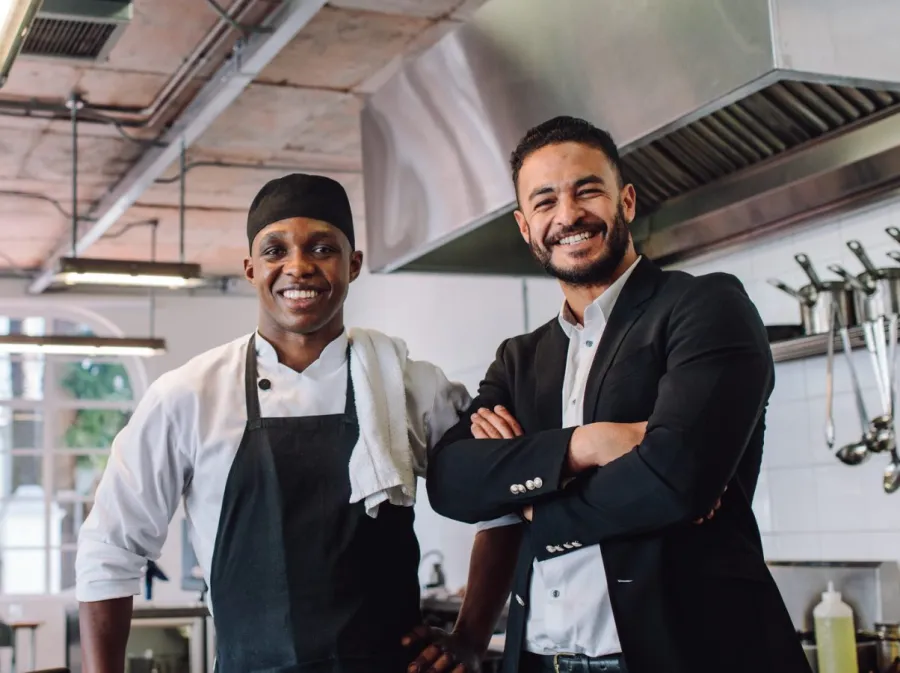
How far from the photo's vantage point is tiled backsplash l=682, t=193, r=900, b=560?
134 inches

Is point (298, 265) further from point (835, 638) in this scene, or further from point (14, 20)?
point (835, 638)

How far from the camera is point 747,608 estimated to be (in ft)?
5.58

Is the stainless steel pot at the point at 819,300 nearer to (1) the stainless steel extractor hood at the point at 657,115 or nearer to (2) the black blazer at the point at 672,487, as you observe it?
(1) the stainless steel extractor hood at the point at 657,115

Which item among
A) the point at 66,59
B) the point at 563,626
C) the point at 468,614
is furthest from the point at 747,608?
the point at 66,59

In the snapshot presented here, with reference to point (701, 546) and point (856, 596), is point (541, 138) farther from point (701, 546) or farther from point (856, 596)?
point (856, 596)

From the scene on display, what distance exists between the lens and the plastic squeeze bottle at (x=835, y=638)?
10.3 feet

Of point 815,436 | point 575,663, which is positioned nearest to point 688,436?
point 575,663

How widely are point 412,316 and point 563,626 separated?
6.29m

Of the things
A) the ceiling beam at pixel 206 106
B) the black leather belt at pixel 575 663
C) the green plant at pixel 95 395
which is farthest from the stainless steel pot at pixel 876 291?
the green plant at pixel 95 395

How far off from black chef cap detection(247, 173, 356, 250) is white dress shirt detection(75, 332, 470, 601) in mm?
242

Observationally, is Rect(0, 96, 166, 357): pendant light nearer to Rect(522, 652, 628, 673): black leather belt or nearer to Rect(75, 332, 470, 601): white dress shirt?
Rect(75, 332, 470, 601): white dress shirt

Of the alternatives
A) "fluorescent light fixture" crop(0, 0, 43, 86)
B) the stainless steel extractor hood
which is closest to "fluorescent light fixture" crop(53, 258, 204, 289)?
the stainless steel extractor hood

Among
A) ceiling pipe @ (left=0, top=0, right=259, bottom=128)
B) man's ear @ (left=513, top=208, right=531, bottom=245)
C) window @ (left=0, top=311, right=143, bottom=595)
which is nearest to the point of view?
man's ear @ (left=513, top=208, right=531, bottom=245)

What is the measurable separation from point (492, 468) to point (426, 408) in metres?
0.35
